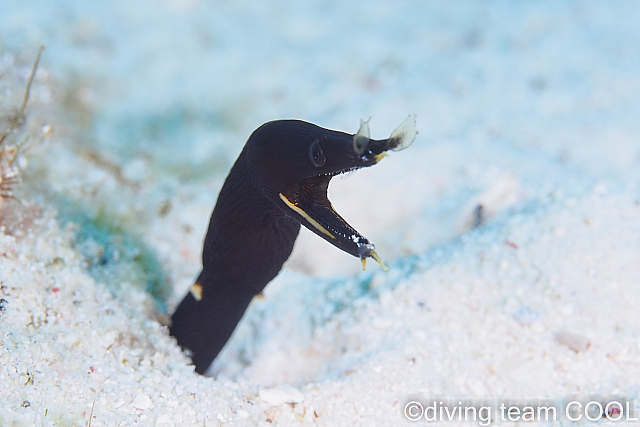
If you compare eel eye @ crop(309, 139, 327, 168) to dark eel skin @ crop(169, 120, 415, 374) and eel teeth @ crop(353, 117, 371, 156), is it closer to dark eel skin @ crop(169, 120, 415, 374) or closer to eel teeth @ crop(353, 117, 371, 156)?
dark eel skin @ crop(169, 120, 415, 374)

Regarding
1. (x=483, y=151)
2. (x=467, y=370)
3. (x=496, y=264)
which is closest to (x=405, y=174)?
(x=483, y=151)

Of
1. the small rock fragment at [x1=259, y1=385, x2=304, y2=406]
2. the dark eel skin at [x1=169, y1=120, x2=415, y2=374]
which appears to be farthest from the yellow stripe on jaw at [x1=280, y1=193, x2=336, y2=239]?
the small rock fragment at [x1=259, y1=385, x2=304, y2=406]

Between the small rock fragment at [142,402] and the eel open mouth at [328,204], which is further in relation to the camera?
the small rock fragment at [142,402]

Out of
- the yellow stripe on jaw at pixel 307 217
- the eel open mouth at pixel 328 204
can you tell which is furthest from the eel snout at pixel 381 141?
the yellow stripe on jaw at pixel 307 217

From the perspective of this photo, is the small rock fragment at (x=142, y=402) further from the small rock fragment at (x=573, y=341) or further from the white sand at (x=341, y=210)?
the small rock fragment at (x=573, y=341)

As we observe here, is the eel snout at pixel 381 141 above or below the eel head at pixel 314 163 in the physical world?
above

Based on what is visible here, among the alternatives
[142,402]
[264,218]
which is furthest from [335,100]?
[142,402]

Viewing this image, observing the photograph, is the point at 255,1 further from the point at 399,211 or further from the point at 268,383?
the point at 268,383
